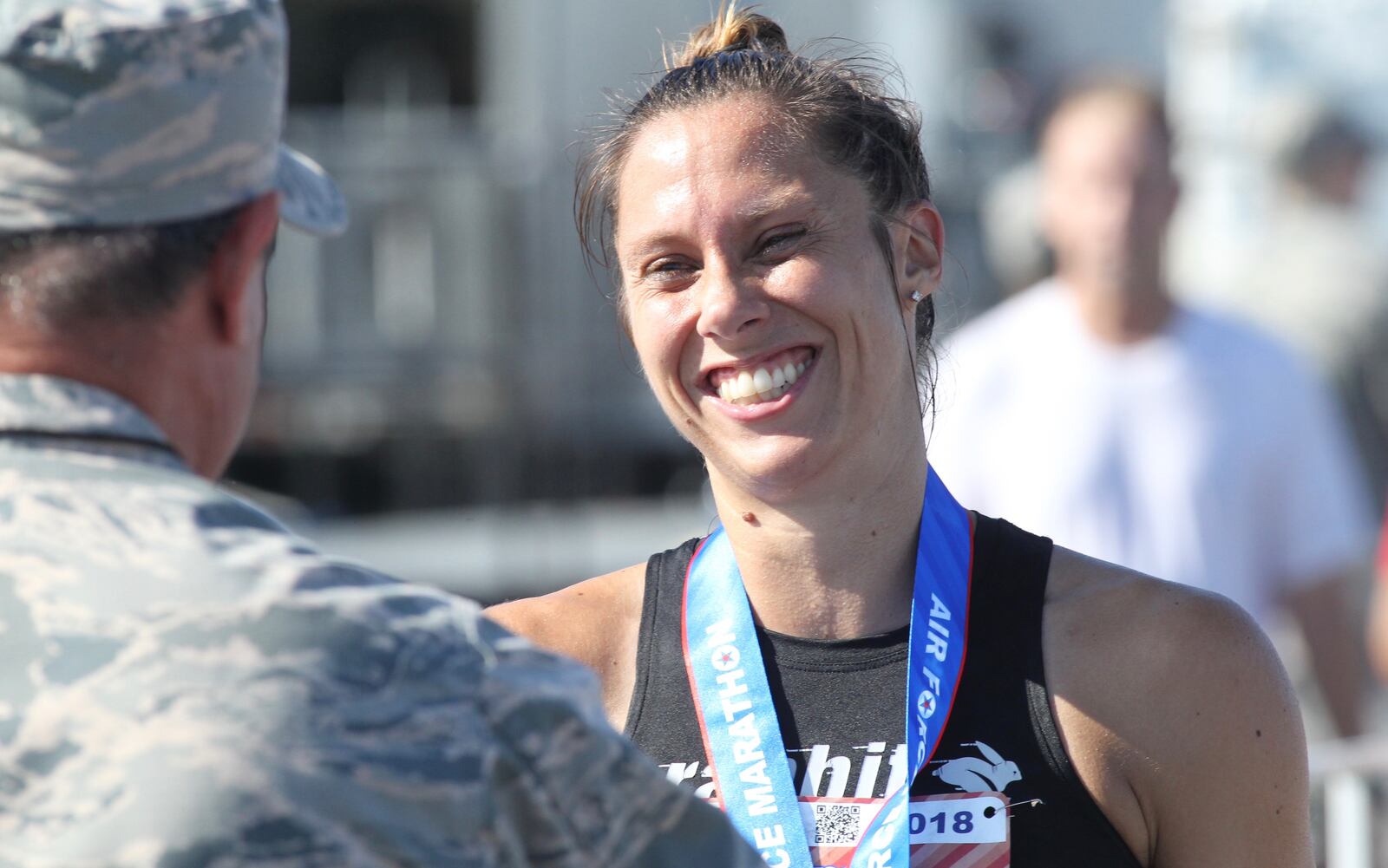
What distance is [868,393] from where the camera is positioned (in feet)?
7.70

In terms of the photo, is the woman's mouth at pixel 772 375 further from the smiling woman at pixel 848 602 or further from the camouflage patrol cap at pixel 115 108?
the camouflage patrol cap at pixel 115 108

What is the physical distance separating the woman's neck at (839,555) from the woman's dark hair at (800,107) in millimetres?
340

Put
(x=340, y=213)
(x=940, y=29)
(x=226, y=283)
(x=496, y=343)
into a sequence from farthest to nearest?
(x=940, y=29) → (x=496, y=343) → (x=340, y=213) → (x=226, y=283)

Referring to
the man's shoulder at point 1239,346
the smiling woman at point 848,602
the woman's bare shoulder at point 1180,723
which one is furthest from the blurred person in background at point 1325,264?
the woman's bare shoulder at point 1180,723

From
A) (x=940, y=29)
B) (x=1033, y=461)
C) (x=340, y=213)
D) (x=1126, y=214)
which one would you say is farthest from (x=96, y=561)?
(x=940, y=29)

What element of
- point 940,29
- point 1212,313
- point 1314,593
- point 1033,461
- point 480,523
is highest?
point 940,29

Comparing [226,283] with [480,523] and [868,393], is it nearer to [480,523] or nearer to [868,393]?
[868,393]

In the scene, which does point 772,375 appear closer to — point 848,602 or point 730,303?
point 730,303

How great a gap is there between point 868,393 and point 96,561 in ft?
4.06

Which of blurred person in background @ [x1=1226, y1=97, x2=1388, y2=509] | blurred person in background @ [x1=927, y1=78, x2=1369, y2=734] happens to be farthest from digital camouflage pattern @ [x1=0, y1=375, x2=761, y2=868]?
blurred person in background @ [x1=1226, y1=97, x2=1388, y2=509]

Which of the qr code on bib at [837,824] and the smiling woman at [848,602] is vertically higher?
the smiling woman at [848,602]

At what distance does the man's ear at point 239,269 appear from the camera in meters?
1.46

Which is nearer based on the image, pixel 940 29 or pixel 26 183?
pixel 26 183

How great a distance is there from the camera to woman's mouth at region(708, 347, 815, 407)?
7.69 ft
